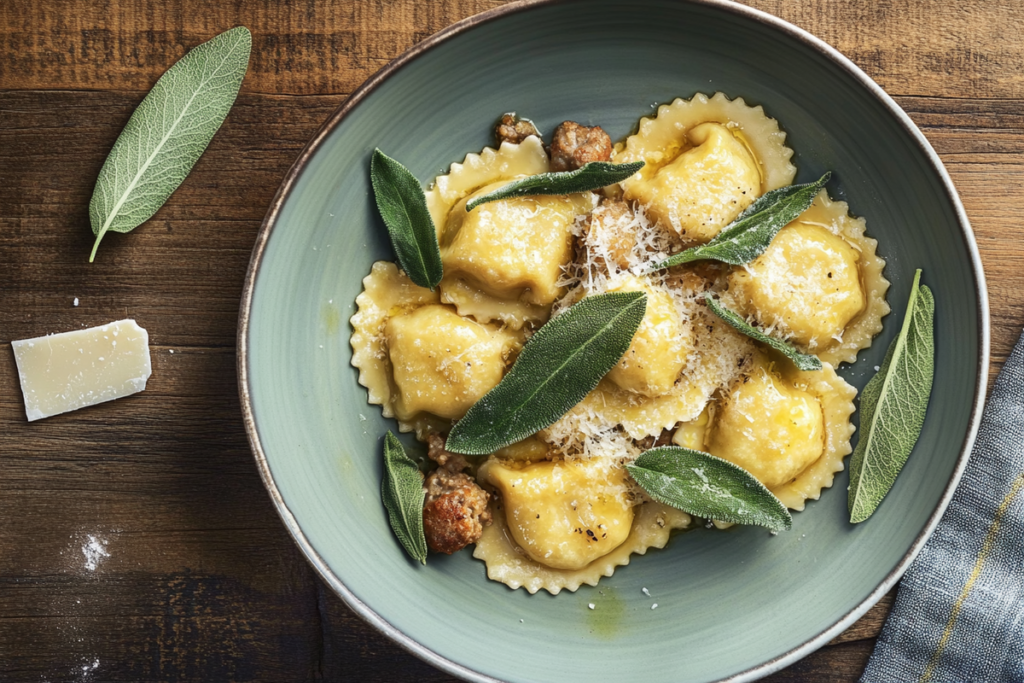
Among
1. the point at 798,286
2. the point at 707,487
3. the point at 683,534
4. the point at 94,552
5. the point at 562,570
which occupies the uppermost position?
the point at 798,286

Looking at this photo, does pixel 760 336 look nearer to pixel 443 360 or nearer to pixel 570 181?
pixel 570 181

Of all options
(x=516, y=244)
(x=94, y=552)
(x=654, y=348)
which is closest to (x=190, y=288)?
(x=94, y=552)

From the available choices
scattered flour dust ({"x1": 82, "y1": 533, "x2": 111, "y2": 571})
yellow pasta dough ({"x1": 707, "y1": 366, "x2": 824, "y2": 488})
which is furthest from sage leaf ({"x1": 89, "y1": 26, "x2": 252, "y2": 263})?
yellow pasta dough ({"x1": 707, "y1": 366, "x2": 824, "y2": 488})

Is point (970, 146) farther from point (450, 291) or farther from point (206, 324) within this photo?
point (206, 324)

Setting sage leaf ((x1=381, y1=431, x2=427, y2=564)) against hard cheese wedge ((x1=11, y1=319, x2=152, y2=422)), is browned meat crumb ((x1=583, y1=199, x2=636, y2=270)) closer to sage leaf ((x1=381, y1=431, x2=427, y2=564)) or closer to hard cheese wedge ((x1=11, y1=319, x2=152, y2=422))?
sage leaf ((x1=381, y1=431, x2=427, y2=564))

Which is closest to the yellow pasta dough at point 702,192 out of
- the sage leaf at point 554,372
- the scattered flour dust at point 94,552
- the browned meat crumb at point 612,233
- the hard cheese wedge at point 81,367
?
the browned meat crumb at point 612,233
